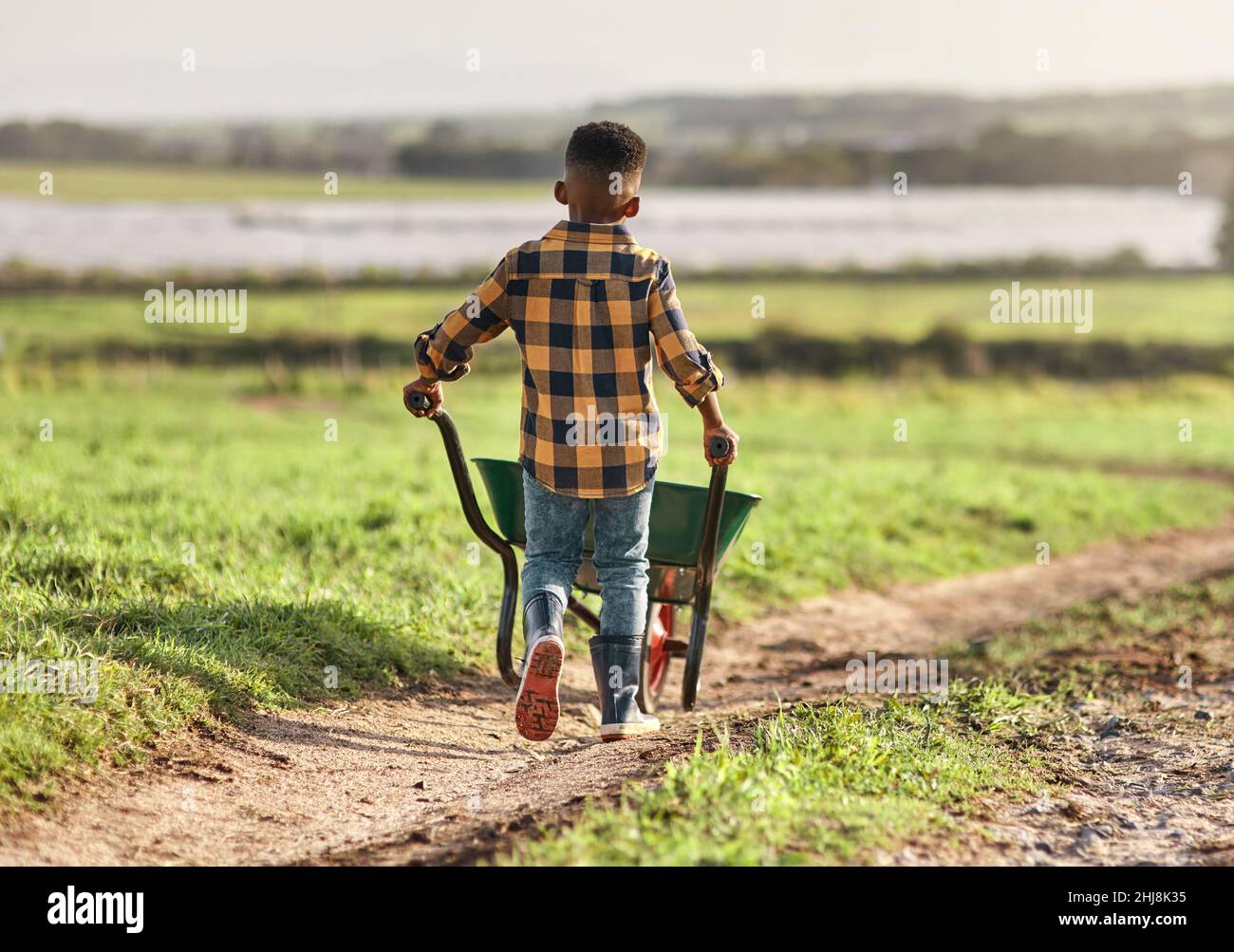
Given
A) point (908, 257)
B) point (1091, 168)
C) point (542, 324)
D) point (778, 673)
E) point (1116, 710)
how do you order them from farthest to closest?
point (1091, 168) < point (908, 257) < point (778, 673) < point (1116, 710) < point (542, 324)

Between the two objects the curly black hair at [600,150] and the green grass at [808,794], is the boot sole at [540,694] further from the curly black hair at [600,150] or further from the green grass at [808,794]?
the curly black hair at [600,150]

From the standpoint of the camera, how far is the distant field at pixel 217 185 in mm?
39531

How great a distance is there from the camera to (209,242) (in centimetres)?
3622

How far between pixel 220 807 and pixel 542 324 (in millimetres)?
1787

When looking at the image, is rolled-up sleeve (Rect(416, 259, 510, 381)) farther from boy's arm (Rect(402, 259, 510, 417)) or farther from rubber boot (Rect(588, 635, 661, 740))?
rubber boot (Rect(588, 635, 661, 740))

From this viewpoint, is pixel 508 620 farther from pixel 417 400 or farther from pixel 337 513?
pixel 337 513

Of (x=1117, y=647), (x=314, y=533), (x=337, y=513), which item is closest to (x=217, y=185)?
(x=337, y=513)

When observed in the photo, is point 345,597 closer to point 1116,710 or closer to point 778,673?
point 778,673

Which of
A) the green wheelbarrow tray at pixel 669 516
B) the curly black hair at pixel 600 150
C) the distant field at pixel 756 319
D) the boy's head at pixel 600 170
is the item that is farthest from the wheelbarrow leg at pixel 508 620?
the distant field at pixel 756 319

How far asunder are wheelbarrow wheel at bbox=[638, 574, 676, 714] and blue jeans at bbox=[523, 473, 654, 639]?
499 mm

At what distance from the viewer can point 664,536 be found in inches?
179

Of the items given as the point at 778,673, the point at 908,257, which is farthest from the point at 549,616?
the point at 908,257

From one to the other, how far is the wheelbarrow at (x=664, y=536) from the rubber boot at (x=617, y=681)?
1.23 feet

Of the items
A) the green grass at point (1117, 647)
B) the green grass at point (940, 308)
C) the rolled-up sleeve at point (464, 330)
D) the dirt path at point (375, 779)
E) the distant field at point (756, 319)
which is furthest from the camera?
the green grass at point (940, 308)
